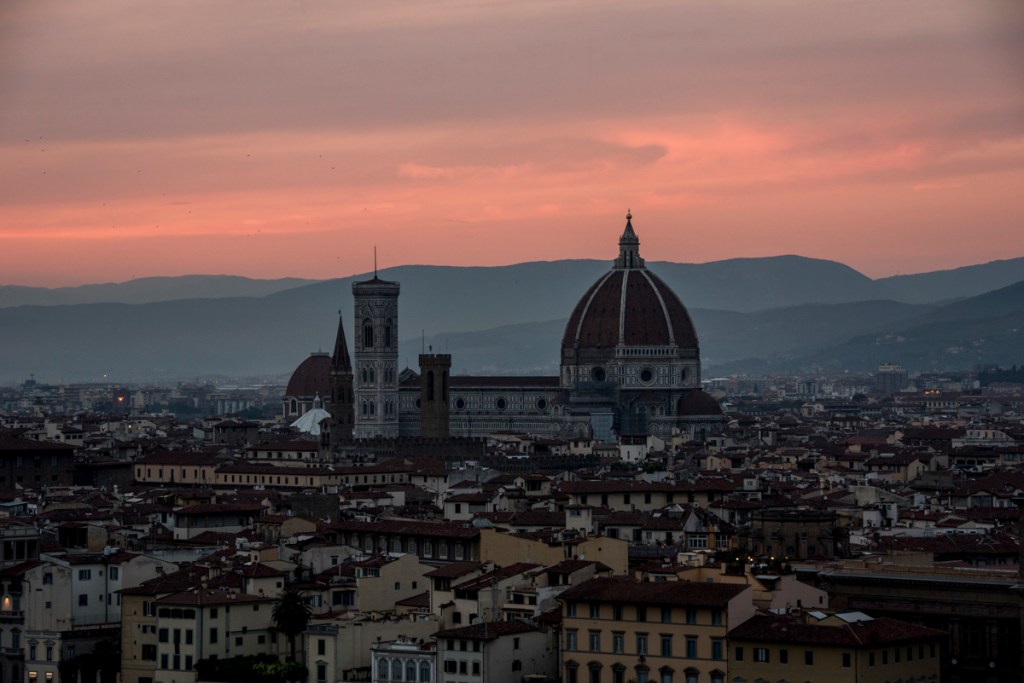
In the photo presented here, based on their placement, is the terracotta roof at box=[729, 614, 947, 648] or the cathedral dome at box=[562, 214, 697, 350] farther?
the cathedral dome at box=[562, 214, 697, 350]

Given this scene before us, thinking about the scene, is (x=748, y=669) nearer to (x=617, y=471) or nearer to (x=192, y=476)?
(x=617, y=471)

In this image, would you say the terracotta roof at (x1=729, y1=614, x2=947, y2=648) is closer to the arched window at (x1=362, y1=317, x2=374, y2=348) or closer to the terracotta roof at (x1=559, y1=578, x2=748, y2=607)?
the terracotta roof at (x1=559, y1=578, x2=748, y2=607)

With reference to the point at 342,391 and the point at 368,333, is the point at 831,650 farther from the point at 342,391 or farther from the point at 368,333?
the point at 368,333

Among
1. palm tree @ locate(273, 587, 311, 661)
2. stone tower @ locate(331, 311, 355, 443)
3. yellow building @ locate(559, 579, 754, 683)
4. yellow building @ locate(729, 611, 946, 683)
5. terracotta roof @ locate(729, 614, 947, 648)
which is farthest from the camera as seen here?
stone tower @ locate(331, 311, 355, 443)

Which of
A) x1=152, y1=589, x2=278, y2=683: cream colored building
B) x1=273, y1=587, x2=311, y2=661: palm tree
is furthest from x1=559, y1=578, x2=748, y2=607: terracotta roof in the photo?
x1=152, y1=589, x2=278, y2=683: cream colored building

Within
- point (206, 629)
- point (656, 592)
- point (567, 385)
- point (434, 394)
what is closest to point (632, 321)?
point (567, 385)

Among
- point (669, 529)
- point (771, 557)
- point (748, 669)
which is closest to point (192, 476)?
point (669, 529)
